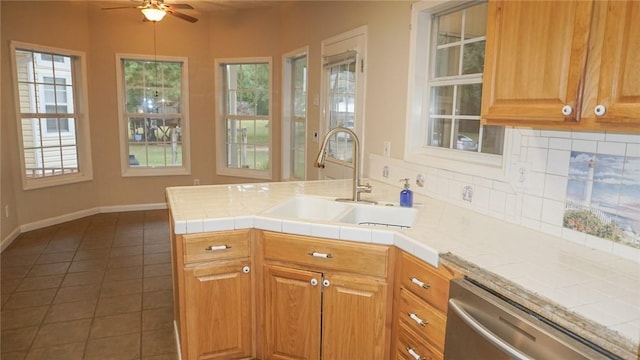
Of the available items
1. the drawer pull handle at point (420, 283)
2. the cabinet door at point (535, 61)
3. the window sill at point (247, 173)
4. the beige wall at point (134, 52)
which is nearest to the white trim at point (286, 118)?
the beige wall at point (134, 52)

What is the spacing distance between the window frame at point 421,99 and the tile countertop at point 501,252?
0.27 m

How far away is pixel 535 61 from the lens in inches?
58.1

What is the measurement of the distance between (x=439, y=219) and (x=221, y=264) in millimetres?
1091

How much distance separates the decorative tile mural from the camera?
1.49 m

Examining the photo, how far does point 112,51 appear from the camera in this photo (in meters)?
5.52

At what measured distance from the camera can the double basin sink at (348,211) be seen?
7.57 feet

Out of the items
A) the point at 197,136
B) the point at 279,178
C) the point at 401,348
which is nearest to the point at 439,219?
the point at 401,348

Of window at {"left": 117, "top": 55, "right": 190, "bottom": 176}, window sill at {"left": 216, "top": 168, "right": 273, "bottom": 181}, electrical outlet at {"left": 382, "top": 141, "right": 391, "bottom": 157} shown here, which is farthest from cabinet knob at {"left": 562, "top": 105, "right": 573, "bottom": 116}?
window at {"left": 117, "top": 55, "right": 190, "bottom": 176}

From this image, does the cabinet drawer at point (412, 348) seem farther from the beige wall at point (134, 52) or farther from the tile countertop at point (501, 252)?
the beige wall at point (134, 52)

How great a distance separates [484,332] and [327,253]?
0.81 m

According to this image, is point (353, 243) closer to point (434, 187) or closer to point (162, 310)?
point (434, 187)

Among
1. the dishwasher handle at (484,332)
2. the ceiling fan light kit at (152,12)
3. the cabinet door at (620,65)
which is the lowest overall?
the dishwasher handle at (484,332)

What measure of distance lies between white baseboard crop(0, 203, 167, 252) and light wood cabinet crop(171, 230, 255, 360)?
3.24 meters

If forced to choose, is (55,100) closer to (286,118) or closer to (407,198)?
(286,118)
